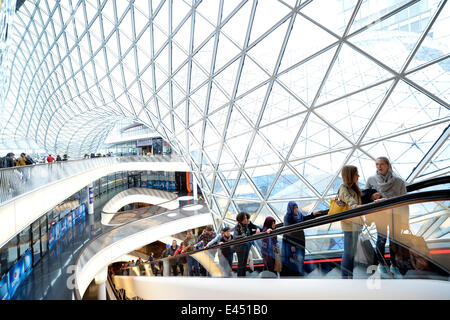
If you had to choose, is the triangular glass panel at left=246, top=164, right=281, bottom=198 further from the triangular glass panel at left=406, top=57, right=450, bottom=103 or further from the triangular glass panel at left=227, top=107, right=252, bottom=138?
the triangular glass panel at left=406, top=57, right=450, bottom=103

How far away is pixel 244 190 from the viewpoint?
14938 millimetres

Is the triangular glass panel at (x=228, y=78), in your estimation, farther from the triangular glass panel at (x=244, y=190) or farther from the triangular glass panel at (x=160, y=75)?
the triangular glass panel at (x=160, y=75)

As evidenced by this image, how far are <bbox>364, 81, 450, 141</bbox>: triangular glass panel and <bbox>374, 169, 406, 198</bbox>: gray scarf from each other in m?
4.54

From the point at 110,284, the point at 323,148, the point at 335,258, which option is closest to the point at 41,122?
the point at 110,284

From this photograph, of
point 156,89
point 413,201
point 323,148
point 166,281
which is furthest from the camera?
point 156,89

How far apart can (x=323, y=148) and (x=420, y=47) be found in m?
4.86

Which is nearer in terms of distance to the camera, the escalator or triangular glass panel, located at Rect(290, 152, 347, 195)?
the escalator

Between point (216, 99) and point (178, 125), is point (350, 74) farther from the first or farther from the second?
point (178, 125)

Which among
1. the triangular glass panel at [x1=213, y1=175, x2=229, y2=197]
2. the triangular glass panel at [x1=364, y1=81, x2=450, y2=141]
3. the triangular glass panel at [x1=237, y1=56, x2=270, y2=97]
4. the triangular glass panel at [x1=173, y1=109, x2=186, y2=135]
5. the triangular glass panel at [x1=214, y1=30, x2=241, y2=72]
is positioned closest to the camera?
the triangular glass panel at [x1=364, y1=81, x2=450, y2=141]

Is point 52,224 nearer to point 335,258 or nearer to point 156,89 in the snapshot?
point 156,89

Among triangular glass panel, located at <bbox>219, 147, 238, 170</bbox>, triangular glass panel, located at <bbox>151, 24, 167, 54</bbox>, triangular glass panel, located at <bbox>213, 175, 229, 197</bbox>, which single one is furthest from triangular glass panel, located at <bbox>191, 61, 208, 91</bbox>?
triangular glass panel, located at <bbox>213, 175, 229, 197</bbox>

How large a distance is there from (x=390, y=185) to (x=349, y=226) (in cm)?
166

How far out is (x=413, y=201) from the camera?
10.8 ft

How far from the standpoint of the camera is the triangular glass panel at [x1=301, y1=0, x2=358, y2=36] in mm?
7954
